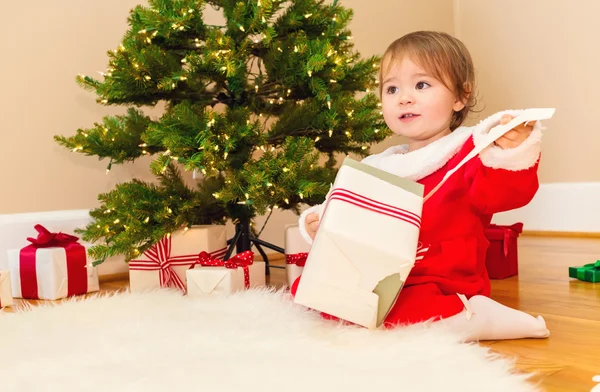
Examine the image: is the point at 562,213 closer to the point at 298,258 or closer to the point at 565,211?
the point at 565,211

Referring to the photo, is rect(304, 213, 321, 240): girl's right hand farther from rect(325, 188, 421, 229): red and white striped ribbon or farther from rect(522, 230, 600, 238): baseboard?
rect(522, 230, 600, 238): baseboard

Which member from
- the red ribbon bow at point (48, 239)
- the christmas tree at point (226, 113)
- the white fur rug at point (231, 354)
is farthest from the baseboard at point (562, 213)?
the white fur rug at point (231, 354)

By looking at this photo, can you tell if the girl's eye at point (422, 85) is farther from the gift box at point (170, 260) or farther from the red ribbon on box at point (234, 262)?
the gift box at point (170, 260)

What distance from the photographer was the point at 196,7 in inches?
67.4

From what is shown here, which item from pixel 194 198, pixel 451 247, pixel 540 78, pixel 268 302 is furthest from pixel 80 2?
pixel 540 78

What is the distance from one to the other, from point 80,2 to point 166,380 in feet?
5.30

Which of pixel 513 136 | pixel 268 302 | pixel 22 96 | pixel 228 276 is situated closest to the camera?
pixel 513 136

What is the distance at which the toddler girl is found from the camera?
3.55 feet

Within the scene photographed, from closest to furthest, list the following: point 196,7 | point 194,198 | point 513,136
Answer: point 513,136
point 196,7
point 194,198

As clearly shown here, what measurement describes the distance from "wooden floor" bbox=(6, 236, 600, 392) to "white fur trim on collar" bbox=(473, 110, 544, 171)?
0.31 meters

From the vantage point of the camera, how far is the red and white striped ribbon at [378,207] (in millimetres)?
1047

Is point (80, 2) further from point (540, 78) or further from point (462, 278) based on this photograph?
point (540, 78)

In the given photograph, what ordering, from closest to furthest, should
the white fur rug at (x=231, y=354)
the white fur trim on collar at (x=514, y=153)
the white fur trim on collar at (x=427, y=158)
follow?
the white fur rug at (x=231, y=354) < the white fur trim on collar at (x=514, y=153) < the white fur trim on collar at (x=427, y=158)

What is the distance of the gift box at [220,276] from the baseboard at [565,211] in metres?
1.79
